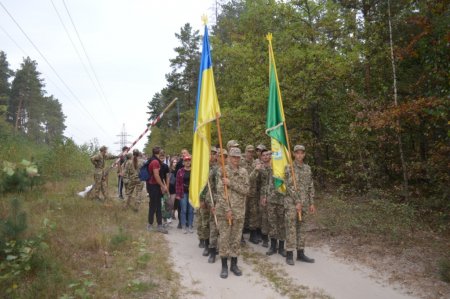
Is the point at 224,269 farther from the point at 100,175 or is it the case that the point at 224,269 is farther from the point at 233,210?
the point at 100,175

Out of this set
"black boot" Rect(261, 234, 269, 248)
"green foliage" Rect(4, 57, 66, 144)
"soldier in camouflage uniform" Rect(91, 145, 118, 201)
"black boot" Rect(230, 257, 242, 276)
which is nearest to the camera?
"black boot" Rect(230, 257, 242, 276)

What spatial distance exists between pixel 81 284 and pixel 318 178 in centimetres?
1075

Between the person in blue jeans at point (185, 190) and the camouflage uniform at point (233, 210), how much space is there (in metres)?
3.18

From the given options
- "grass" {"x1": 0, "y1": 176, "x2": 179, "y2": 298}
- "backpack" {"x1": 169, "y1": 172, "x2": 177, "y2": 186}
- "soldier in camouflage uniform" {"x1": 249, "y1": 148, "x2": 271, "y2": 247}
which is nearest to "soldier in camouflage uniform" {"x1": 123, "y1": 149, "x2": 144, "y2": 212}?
"grass" {"x1": 0, "y1": 176, "x2": 179, "y2": 298}

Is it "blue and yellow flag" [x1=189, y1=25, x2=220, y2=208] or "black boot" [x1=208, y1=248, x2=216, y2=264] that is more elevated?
"blue and yellow flag" [x1=189, y1=25, x2=220, y2=208]

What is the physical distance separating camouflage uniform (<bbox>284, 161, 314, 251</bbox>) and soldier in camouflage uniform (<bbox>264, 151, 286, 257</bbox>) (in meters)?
0.56

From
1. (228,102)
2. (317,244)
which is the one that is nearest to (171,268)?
(317,244)

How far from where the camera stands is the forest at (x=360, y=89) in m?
9.33

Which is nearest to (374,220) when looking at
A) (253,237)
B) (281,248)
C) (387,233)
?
(387,233)

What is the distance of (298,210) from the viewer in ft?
22.7

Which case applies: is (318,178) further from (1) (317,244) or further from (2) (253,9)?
(2) (253,9)

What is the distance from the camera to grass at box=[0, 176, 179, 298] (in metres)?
5.21

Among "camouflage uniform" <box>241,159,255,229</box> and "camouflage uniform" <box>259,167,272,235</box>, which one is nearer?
"camouflage uniform" <box>259,167,272,235</box>

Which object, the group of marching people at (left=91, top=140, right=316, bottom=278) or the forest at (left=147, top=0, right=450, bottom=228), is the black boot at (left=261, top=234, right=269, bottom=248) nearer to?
the group of marching people at (left=91, top=140, right=316, bottom=278)
